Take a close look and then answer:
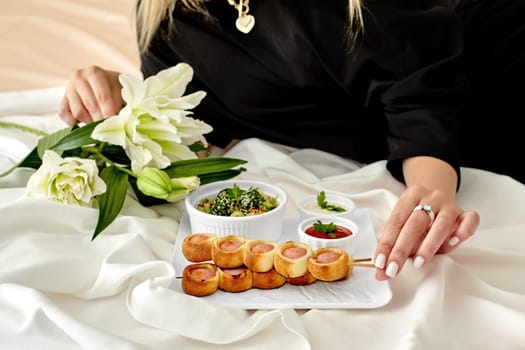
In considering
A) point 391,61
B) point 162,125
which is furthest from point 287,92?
point 162,125

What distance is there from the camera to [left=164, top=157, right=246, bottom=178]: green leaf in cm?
108

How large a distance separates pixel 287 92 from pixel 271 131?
0.08 meters

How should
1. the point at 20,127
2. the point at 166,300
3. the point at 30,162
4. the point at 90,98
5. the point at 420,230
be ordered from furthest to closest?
the point at 20,127 < the point at 90,98 < the point at 30,162 < the point at 420,230 < the point at 166,300

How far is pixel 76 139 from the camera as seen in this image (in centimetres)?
109

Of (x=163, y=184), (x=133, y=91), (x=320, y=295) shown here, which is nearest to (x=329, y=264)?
(x=320, y=295)

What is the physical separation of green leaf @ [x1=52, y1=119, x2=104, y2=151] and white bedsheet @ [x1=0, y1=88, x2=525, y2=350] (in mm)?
78

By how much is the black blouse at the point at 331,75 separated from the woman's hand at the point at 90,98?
0.16 m

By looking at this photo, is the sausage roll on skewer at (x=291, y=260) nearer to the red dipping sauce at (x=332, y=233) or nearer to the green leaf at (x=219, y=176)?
the red dipping sauce at (x=332, y=233)

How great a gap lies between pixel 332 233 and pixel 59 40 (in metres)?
1.13

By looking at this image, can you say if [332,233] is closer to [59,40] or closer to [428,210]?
[428,210]

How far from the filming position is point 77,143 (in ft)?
3.58

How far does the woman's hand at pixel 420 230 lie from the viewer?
873 mm

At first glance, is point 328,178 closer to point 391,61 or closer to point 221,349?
point 391,61

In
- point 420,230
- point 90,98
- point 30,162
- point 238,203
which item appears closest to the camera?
point 420,230
